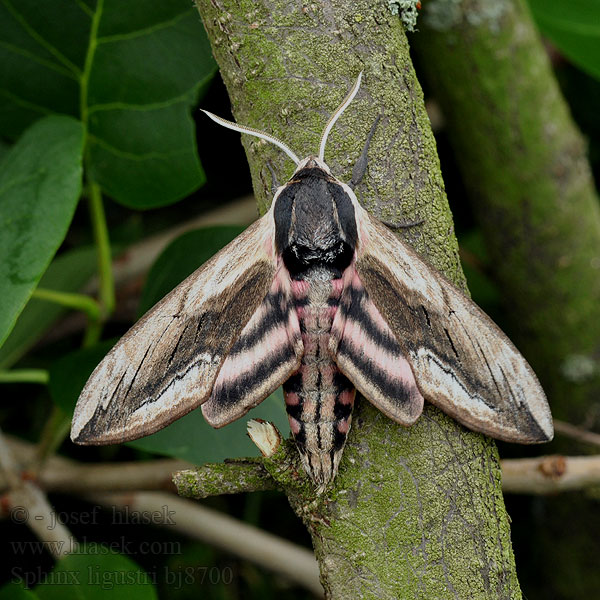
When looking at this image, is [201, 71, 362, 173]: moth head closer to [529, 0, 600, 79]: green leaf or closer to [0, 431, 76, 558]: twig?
[0, 431, 76, 558]: twig

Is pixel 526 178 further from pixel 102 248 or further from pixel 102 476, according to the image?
pixel 102 476

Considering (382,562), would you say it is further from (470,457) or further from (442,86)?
(442,86)

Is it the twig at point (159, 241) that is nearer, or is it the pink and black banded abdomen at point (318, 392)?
the pink and black banded abdomen at point (318, 392)

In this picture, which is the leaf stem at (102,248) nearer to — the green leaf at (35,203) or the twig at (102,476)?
the green leaf at (35,203)

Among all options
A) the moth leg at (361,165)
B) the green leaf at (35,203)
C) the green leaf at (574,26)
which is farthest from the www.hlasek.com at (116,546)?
the green leaf at (574,26)

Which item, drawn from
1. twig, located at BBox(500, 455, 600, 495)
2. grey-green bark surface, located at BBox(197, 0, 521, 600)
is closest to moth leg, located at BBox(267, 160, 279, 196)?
grey-green bark surface, located at BBox(197, 0, 521, 600)

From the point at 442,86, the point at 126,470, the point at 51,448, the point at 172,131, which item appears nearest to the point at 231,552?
the point at 126,470
